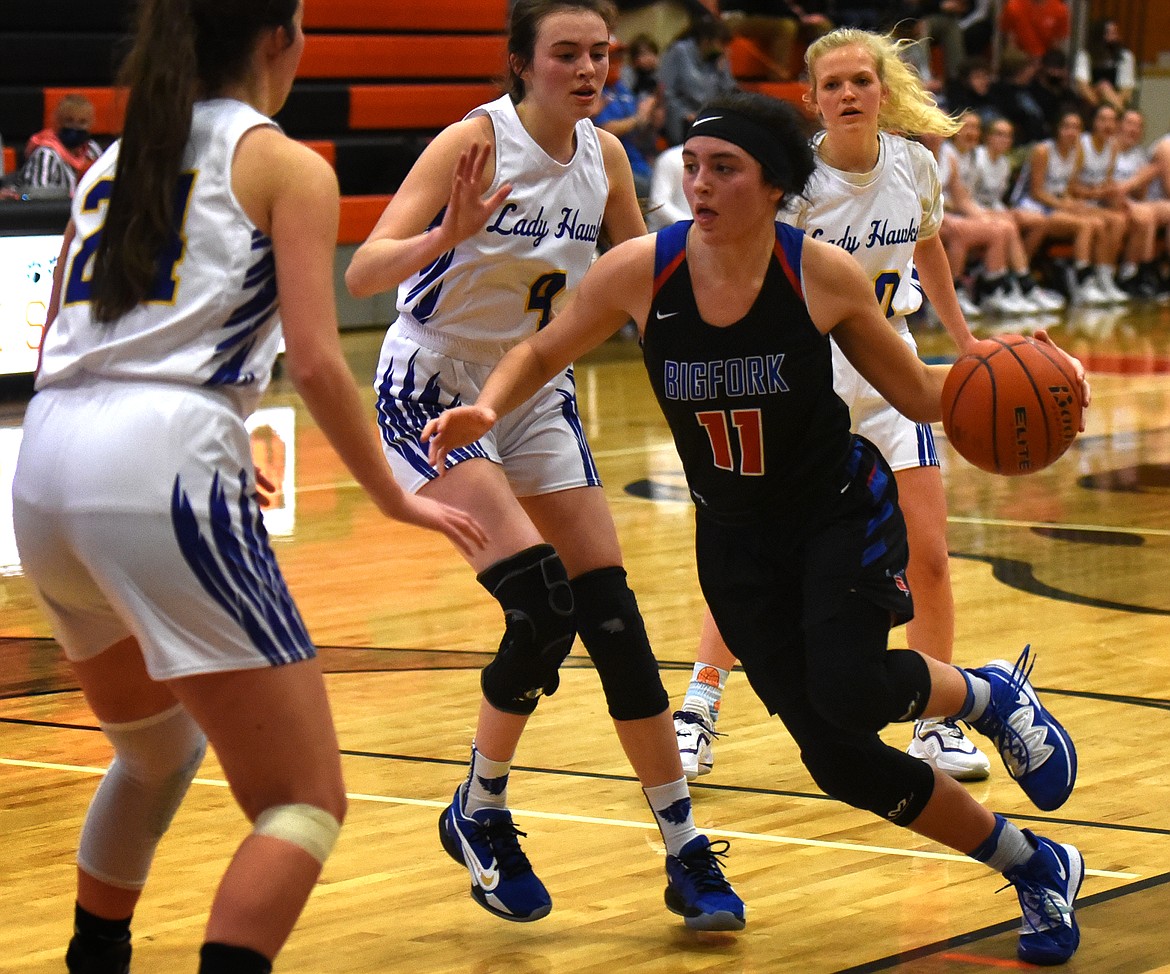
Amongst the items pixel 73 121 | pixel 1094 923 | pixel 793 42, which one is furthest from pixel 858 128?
pixel 793 42

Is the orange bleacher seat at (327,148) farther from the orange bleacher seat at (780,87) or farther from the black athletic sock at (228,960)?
the black athletic sock at (228,960)

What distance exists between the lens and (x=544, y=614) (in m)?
3.58

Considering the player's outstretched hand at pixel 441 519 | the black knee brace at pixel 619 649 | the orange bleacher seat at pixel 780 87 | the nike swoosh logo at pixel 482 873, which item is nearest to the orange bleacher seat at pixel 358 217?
the orange bleacher seat at pixel 780 87

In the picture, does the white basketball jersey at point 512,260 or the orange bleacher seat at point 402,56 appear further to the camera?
the orange bleacher seat at point 402,56

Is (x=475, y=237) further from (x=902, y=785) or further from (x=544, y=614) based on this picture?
(x=902, y=785)

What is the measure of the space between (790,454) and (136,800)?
1.28 metres

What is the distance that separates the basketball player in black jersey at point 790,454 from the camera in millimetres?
3309

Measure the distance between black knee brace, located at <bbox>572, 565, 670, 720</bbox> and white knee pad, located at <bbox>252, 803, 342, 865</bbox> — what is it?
46.3 inches

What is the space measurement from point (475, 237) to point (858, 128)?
126 centimetres

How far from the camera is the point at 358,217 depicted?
1442cm

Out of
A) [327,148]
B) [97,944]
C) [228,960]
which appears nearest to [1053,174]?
[327,148]

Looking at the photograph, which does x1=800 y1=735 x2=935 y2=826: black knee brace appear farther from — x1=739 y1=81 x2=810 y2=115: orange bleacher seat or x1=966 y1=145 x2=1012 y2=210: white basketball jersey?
x1=739 y1=81 x2=810 y2=115: orange bleacher seat

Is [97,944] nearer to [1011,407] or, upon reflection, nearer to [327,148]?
[1011,407]

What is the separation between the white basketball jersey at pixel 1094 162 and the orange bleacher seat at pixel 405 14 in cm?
567
